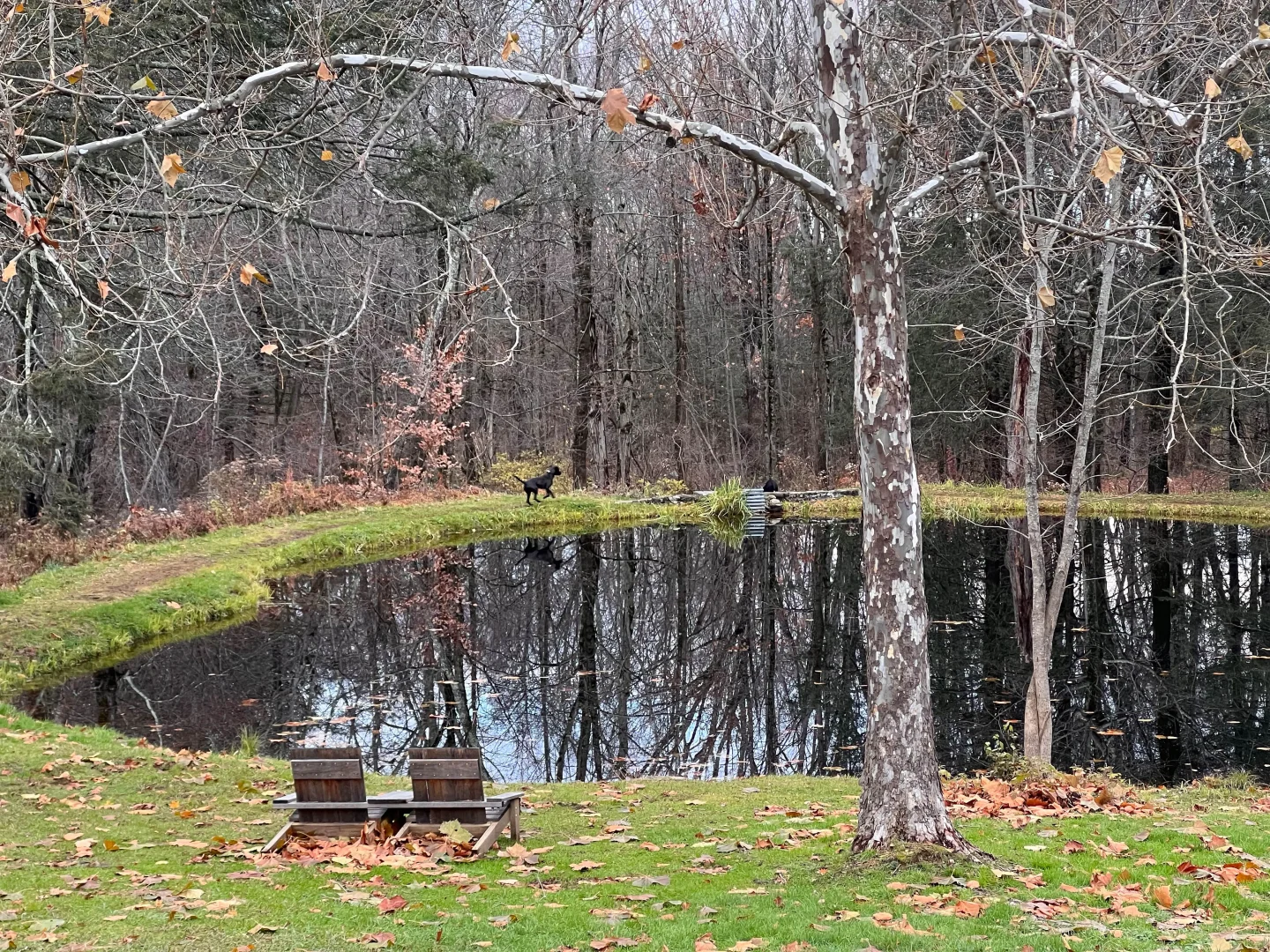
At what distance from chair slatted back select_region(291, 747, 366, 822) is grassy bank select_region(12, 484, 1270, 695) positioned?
7.88 metres

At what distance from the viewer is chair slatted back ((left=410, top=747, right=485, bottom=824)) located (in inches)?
285

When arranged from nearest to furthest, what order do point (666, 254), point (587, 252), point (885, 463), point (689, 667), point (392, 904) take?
point (392, 904)
point (885, 463)
point (689, 667)
point (587, 252)
point (666, 254)

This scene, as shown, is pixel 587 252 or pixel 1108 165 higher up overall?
pixel 587 252

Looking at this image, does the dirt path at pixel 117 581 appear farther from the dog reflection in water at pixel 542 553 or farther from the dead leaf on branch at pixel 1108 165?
the dead leaf on branch at pixel 1108 165

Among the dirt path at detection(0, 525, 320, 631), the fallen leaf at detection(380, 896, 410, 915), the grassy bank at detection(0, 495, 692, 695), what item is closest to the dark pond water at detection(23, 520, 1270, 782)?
the grassy bank at detection(0, 495, 692, 695)

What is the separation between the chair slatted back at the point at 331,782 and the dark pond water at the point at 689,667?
14.0 feet

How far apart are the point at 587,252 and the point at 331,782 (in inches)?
1005

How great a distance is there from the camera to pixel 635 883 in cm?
620

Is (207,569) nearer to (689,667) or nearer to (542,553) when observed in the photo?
(542,553)

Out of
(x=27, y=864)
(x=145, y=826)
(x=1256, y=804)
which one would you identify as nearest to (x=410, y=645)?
(x=145, y=826)

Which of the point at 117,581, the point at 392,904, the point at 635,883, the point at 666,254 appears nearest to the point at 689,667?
the point at 117,581

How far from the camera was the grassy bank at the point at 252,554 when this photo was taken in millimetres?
14898

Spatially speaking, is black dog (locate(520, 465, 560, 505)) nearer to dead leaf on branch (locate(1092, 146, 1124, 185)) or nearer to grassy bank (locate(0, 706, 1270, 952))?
grassy bank (locate(0, 706, 1270, 952))

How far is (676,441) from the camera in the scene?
1470 inches
